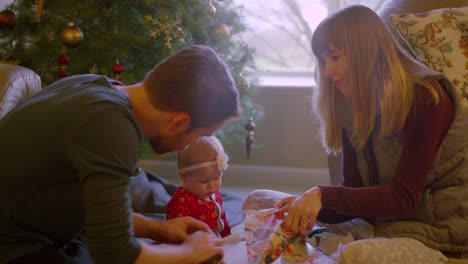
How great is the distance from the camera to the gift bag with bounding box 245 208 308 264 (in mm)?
1497

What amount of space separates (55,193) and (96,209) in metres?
0.21

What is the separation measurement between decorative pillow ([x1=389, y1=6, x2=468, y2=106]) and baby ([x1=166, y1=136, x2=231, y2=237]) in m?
0.74

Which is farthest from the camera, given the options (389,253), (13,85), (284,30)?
(284,30)

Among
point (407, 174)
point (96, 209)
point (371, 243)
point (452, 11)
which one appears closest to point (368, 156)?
point (407, 174)

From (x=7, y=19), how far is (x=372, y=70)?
1.88 metres

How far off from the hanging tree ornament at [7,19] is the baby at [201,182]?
4.41 feet

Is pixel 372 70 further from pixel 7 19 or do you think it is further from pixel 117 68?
pixel 7 19

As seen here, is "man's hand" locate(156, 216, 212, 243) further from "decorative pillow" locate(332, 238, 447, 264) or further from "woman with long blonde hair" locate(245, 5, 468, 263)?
"decorative pillow" locate(332, 238, 447, 264)

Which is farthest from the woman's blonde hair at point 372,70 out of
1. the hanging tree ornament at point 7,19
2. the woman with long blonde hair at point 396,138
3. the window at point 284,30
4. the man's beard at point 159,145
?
the window at point 284,30

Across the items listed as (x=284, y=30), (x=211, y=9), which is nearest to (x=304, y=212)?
(x=211, y=9)

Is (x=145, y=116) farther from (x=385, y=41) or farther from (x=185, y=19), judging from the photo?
(x=185, y=19)

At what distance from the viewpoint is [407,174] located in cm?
147

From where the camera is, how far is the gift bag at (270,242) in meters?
1.50

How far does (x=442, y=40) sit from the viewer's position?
1.82 m
